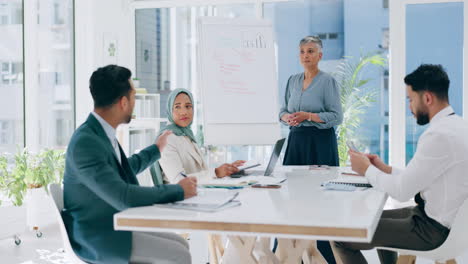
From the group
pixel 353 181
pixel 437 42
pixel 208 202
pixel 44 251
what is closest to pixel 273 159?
pixel 353 181

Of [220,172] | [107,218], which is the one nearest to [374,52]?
[220,172]

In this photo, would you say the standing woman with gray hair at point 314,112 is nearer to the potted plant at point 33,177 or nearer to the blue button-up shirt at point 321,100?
the blue button-up shirt at point 321,100

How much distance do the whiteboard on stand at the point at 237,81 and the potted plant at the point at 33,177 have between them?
2.42m

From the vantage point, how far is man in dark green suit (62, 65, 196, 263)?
1950mm

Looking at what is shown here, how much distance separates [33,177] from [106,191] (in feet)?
11.1

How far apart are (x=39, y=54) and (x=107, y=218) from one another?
415 centimetres

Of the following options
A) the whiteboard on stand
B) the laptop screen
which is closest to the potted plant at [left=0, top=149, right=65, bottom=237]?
the whiteboard on stand

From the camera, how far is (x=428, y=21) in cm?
603

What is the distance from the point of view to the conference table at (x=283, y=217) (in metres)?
1.67

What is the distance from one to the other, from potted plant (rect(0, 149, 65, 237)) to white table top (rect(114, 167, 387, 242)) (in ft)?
10.8

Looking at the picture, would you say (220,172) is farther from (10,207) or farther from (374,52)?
(374,52)

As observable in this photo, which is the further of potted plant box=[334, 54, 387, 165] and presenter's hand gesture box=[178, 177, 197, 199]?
potted plant box=[334, 54, 387, 165]

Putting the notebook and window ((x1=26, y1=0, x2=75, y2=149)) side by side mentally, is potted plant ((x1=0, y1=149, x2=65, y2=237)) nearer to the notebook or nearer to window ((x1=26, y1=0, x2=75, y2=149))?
window ((x1=26, y1=0, x2=75, y2=149))

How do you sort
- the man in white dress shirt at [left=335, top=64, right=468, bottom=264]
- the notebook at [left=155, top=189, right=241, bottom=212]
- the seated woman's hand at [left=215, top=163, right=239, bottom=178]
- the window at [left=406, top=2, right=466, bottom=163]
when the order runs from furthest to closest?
the window at [left=406, top=2, right=466, bottom=163] → the seated woman's hand at [left=215, top=163, right=239, bottom=178] → the man in white dress shirt at [left=335, top=64, right=468, bottom=264] → the notebook at [left=155, top=189, right=241, bottom=212]
